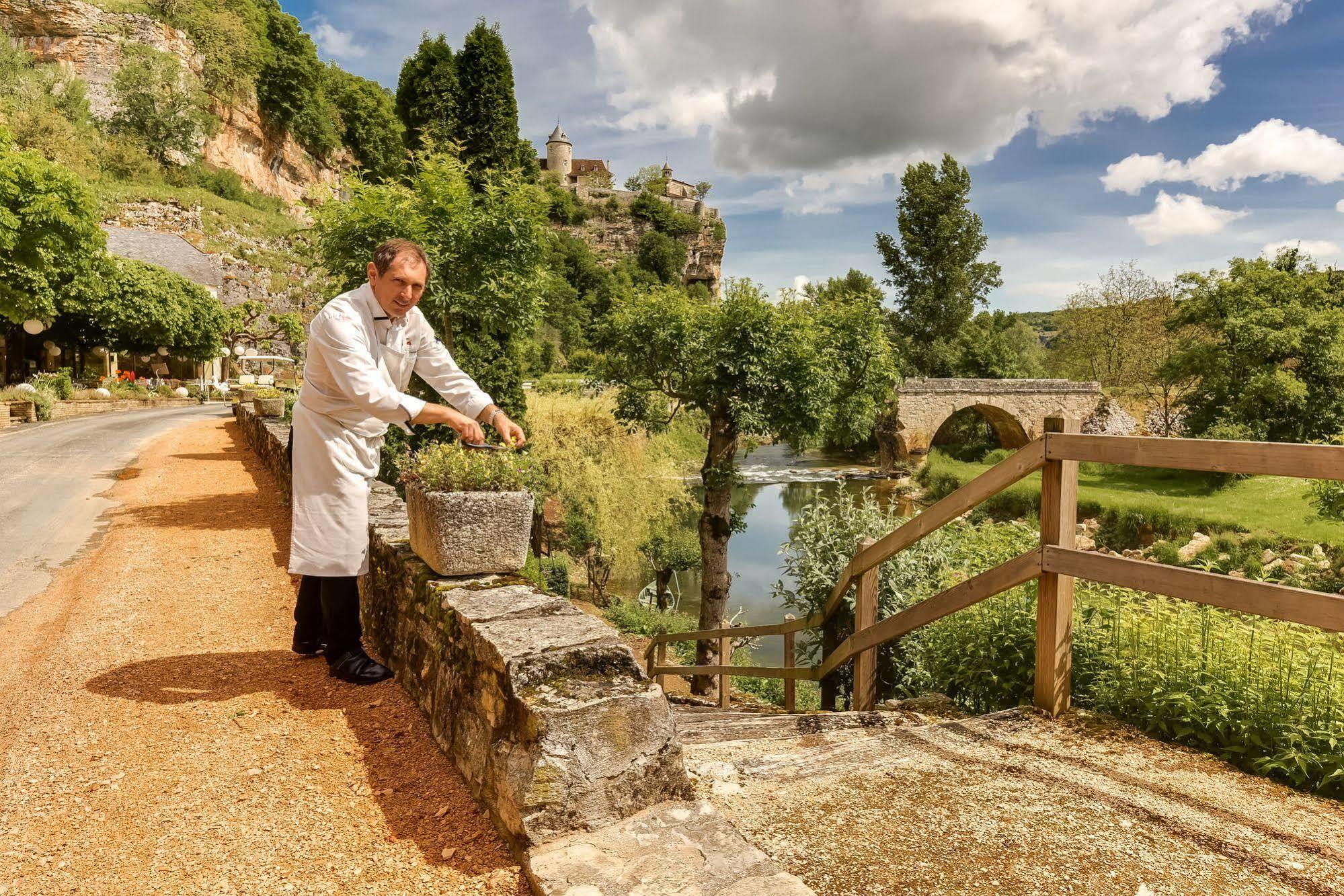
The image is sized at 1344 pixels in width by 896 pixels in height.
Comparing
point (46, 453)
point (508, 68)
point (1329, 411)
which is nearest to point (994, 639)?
point (46, 453)

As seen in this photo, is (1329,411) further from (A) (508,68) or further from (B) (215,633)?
(A) (508,68)

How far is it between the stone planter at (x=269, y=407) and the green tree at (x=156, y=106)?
143 ft

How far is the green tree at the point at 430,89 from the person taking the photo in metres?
46.6

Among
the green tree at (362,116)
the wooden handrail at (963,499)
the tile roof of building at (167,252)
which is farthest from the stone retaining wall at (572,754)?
the green tree at (362,116)

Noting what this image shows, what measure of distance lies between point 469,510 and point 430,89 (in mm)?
53113

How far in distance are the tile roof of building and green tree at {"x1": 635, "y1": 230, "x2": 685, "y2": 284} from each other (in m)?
41.0

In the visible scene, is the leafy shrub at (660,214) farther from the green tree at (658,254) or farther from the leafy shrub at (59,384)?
the leafy shrub at (59,384)

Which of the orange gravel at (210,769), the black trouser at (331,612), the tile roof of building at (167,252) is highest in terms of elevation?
the tile roof of building at (167,252)

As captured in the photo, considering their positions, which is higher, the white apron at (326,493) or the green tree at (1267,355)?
the green tree at (1267,355)

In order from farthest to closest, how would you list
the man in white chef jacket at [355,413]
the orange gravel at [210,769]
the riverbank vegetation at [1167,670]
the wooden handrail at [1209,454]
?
the man in white chef jacket at [355,413], the riverbank vegetation at [1167,670], the wooden handrail at [1209,454], the orange gravel at [210,769]

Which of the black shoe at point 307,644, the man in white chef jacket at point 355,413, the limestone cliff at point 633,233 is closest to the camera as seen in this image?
the man in white chef jacket at point 355,413

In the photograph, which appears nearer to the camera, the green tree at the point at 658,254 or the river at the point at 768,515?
the river at the point at 768,515

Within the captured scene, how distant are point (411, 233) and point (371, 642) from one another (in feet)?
18.0

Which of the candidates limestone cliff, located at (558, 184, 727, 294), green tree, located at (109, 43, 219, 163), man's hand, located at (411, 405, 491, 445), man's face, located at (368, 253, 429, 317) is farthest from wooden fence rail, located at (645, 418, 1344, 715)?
limestone cliff, located at (558, 184, 727, 294)
